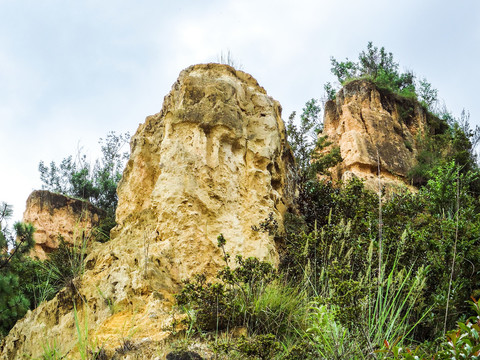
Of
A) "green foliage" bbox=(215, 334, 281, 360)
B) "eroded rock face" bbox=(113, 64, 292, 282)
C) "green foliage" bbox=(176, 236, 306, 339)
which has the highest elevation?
"eroded rock face" bbox=(113, 64, 292, 282)

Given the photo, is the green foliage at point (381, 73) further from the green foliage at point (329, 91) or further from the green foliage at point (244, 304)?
the green foliage at point (244, 304)

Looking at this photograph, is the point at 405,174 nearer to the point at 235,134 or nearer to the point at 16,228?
the point at 235,134

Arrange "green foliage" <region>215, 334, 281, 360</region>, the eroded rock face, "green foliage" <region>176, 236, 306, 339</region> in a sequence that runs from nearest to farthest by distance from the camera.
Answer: "green foliage" <region>215, 334, 281, 360</region>, "green foliage" <region>176, 236, 306, 339</region>, the eroded rock face

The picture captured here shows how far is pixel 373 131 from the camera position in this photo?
16.3 metres

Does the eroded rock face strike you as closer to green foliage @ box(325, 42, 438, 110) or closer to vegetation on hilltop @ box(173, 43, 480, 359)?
vegetation on hilltop @ box(173, 43, 480, 359)

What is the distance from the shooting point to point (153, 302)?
524 cm

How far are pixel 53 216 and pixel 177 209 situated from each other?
1042cm

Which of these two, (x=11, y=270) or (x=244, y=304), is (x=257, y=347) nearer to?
(x=244, y=304)

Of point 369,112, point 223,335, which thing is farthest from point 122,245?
point 369,112

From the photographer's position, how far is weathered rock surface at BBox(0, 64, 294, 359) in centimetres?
542

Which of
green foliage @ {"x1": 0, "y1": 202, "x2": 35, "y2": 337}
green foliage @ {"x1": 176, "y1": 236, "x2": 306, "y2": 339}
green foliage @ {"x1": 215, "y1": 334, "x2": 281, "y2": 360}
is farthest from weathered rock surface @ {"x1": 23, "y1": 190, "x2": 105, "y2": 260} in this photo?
green foliage @ {"x1": 215, "y1": 334, "x2": 281, "y2": 360}

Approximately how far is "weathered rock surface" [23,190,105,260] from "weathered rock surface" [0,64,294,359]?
7.66 m

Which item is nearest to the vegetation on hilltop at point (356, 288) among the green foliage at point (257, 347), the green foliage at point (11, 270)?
the green foliage at point (257, 347)

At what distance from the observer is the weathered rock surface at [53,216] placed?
48.6ft
